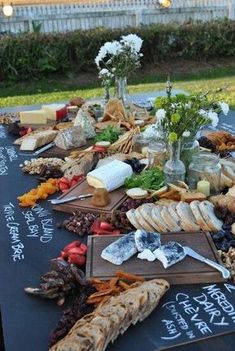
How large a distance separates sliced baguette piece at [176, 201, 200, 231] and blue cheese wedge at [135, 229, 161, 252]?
0.87 ft

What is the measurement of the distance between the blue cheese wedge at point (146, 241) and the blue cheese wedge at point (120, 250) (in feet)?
0.09

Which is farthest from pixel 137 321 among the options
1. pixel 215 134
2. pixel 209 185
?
pixel 215 134

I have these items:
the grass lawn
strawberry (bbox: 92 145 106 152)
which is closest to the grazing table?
strawberry (bbox: 92 145 106 152)

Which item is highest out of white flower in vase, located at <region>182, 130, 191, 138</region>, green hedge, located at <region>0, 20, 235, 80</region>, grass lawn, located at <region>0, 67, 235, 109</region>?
white flower in vase, located at <region>182, 130, 191, 138</region>

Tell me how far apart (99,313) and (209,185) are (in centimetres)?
133

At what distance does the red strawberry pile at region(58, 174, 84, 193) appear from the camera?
3.37 metres

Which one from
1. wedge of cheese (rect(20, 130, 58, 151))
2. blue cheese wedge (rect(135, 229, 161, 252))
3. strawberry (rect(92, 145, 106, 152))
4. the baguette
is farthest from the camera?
wedge of cheese (rect(20, 130, 58, 151))

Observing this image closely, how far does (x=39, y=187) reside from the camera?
3.38 m

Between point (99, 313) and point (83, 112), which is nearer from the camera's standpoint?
point (99, 313)

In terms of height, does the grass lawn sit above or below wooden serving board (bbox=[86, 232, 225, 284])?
below

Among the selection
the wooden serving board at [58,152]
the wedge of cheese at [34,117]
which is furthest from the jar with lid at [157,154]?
the wedge of cheese at [34,117]

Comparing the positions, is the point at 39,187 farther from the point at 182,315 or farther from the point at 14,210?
the point at 182,315

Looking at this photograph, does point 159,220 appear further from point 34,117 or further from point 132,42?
point 34,117

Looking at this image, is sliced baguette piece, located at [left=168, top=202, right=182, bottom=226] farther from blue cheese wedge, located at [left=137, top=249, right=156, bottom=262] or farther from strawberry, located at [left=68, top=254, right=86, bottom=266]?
strawberry, located at [left=68, top=254, right=86, bottom=266]
